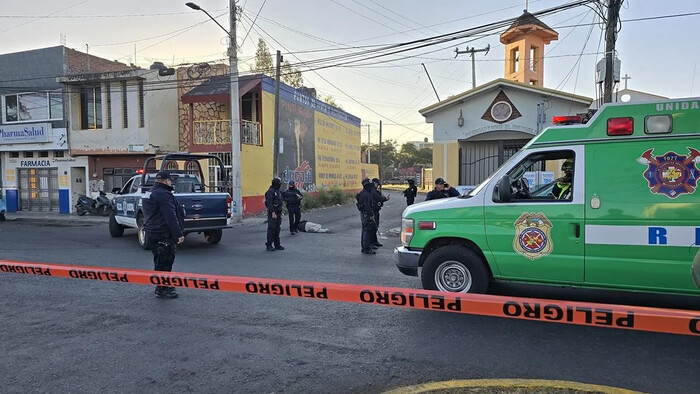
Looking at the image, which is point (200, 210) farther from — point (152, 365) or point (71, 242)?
point (152, 365)

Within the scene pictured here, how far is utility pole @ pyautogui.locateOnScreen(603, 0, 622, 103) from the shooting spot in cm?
1063

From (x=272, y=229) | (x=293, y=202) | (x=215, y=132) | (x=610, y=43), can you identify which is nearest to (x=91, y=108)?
(x=215, y=132)

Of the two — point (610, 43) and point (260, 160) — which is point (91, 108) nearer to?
point (260, 160)

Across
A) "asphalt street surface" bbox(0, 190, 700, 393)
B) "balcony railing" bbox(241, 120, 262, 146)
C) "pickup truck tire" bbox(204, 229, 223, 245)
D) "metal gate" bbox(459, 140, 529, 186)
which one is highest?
"balcony railing" bbox(241, 120, 262, 146)

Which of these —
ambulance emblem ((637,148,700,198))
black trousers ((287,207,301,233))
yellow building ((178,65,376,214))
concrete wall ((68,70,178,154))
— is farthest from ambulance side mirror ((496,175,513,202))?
concrete wall ((68,70,178,154))

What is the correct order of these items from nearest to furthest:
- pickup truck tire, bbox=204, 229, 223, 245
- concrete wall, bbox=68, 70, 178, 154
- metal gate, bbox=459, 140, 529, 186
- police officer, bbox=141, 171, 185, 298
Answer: police officer, bbox=141, 171, 185, 298
pickup truck tire, bbox=204, 229, 223, 245
metal gate, bbox=459, 140, 529, 186
concrete wall, bbox=68, 70, 178, 154

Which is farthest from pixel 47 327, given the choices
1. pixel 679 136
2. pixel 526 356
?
pixel 679 136

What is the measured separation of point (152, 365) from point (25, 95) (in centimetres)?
2587

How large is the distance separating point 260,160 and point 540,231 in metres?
17.0

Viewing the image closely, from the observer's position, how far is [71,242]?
12.1m

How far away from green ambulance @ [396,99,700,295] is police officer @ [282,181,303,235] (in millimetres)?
7903

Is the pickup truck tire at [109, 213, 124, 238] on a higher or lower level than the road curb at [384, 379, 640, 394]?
higher

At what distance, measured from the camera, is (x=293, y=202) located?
1345cm

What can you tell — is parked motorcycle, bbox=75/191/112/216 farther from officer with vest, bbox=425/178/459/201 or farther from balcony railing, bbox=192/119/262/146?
officer with vest, bbox=425/178/459/201
